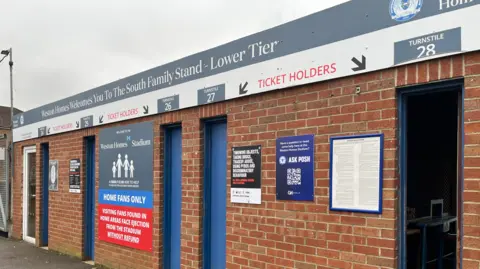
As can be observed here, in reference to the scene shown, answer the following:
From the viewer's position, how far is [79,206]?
379 inches

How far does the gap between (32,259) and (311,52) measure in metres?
7.49

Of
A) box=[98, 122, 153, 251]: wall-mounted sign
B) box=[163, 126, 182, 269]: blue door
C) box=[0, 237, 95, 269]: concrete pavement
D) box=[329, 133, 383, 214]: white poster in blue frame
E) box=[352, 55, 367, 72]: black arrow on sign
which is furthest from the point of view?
box=[0, 237, 95, 269]: concrete pavement

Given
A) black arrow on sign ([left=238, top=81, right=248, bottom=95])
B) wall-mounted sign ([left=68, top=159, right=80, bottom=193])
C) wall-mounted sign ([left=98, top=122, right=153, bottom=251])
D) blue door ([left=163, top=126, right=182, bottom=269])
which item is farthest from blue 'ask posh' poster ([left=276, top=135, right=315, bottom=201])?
wall-mounted sign ([left=68, top=159, right=80, bottom=193])

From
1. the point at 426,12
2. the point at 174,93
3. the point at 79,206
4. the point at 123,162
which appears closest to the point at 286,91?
the point at 426,12

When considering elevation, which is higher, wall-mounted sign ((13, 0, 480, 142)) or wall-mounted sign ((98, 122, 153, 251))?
wall-mounted sign ((13, 0, 480, 142))

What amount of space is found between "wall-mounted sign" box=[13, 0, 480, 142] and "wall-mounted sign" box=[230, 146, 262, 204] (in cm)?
68

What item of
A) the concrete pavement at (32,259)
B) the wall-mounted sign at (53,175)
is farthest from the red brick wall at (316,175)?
the wall-mounted sign at (53,175)

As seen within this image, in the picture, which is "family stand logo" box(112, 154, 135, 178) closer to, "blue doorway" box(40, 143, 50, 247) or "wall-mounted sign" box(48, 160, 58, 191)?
"wall-mounted sign" box(48, 160, 58, 191)

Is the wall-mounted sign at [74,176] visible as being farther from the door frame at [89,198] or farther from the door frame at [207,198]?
the door frame at [207,198]

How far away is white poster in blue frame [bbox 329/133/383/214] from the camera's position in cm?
430

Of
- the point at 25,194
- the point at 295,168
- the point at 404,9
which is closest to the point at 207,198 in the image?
the point at 295,168

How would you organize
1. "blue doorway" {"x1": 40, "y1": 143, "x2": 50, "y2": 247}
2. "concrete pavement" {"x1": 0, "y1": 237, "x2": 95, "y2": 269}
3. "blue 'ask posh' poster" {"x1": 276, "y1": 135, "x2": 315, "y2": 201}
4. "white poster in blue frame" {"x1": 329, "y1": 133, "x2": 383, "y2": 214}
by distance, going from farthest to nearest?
"blue doorway" {"x1": 40, "y1": 143, "x2": 50, "y2": 247}, "concrete pavement" {"x1": 0, "y1": 237, "x2": 95, "y2": 269}, "blue 'ask posh' poster" {"x1": 276, "y1": 135, "x2": 315, "y2": 201}, "white poster in blue frame" {"x1": 329, "y1": 133, "x2": 383, "y2": 214}

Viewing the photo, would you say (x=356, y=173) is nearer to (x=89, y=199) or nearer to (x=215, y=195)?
(x=215, y=195)

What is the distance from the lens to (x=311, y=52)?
4969mm
